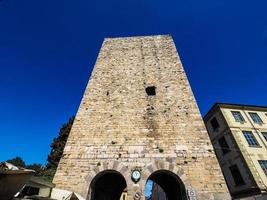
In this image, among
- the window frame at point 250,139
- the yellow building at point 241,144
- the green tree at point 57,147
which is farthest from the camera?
the green tree at point 57,147

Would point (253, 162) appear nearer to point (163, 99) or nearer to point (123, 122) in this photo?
point (163, 99)

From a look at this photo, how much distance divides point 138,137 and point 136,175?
1.47 metres

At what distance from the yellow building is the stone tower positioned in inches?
394

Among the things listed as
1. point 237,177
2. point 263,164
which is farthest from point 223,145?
point 263,164

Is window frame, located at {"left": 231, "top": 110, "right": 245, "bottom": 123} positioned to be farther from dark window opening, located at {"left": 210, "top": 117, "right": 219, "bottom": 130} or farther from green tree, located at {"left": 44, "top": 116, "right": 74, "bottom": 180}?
green tree, located at {"left": 44, "top": 116, "right": 74, "bottom": 180}

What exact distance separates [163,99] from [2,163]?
6283 mm

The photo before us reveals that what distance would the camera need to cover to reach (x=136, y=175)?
5883 mm

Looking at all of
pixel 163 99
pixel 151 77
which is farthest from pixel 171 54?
pixel 163 99

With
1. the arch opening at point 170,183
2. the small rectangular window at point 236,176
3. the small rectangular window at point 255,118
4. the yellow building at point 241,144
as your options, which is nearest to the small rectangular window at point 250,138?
the yellow building at point 241,144

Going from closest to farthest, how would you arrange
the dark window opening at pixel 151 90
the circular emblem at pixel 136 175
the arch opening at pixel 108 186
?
the circular emblem at pixel 136 175
the arch opening at pixel 108 186
the dark window opening at pixel 151 90

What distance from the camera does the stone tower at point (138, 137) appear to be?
19.1 ft

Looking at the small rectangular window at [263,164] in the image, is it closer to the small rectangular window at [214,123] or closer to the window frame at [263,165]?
the window frame at [263,165]

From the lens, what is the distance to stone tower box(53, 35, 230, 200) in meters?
5.83

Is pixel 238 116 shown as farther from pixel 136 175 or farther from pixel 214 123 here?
pixel 136 175
